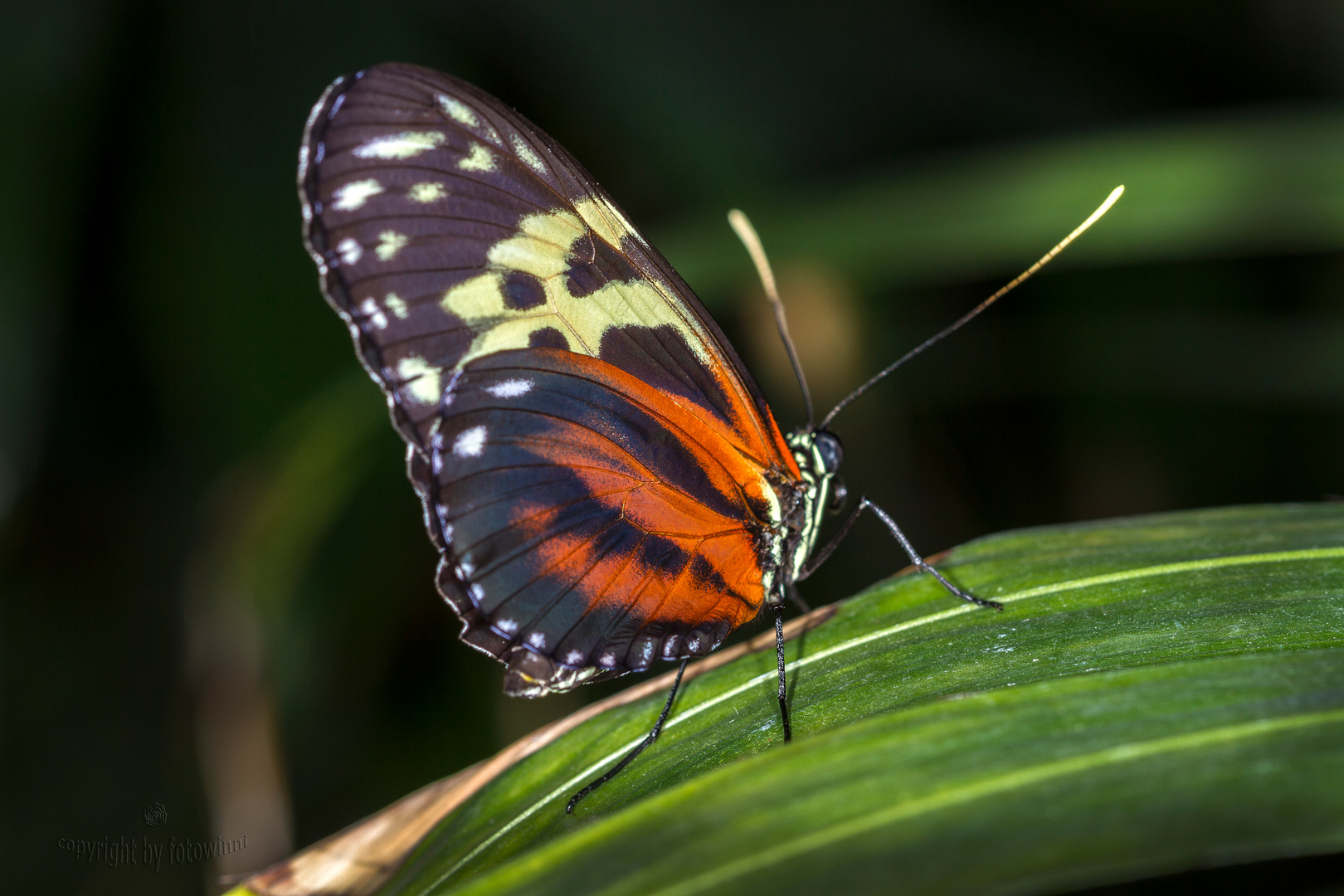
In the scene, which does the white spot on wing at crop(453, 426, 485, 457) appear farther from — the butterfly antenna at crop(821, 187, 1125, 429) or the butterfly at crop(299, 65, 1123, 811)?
the butterfly antenna at crop(821, 187, 1125, 429)

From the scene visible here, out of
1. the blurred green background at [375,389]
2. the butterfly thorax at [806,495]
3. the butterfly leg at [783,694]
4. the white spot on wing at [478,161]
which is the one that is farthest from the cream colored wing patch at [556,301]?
the blurred green background at [375,389]

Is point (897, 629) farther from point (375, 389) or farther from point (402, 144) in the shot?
point (375, 389)

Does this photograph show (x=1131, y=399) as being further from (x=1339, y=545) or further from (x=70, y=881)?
(x=70, y=881)

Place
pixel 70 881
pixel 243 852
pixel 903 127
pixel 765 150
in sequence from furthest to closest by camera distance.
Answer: pixel 903 127
pixel 765 150
pixel 70 881
pixel 243 852

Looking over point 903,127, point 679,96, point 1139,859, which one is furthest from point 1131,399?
point 1139,859

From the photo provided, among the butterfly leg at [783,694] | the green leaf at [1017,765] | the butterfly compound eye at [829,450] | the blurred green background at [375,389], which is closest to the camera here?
the green leaf at [1017,765]

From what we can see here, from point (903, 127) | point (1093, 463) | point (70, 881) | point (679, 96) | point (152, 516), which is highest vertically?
point (679, 96)

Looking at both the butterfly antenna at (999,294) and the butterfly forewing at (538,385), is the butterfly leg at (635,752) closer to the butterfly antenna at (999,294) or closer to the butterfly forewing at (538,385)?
the butterfly forewing at (538,385)
